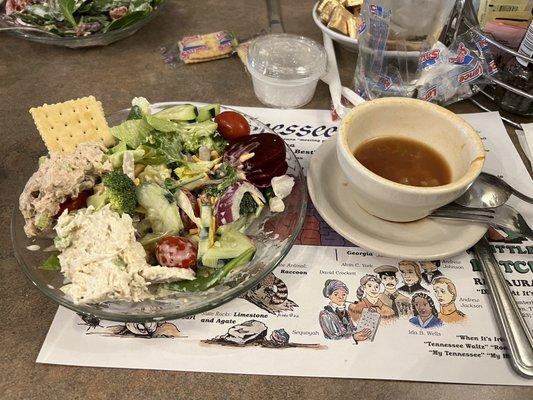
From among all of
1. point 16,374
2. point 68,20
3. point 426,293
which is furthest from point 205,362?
point 68,20

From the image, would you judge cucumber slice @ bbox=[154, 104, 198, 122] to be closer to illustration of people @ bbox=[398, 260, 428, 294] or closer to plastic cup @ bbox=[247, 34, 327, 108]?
plastic cup @ bbox=[247, 34, 327, 108]

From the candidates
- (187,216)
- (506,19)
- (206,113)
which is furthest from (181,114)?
(506,19)

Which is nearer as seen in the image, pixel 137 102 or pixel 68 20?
pixel 137 102

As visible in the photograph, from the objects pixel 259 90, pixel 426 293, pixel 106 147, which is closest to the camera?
pixel 426 293

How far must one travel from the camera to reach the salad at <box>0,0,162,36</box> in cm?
134

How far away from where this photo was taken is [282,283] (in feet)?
2.81

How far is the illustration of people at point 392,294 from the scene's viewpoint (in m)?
0.83

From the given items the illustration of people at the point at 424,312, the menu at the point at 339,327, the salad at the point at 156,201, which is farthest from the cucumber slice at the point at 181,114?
the illustration of people at the point at 424,312

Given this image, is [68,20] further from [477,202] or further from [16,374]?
[477,202]

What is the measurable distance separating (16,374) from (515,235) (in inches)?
37.9

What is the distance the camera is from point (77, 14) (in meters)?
1.37

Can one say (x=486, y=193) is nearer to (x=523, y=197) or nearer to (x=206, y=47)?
(x=523, y=197)

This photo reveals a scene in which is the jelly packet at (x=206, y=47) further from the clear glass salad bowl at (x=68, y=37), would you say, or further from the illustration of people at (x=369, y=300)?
the illustration of people at (x=369, y=300)

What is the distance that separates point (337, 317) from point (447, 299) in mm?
213
